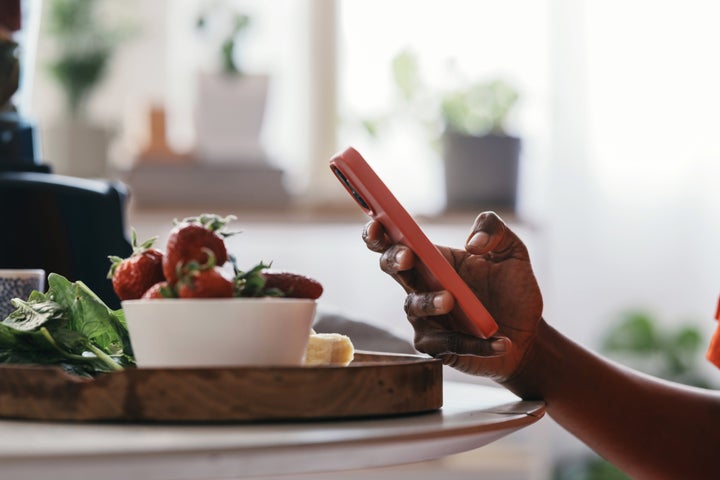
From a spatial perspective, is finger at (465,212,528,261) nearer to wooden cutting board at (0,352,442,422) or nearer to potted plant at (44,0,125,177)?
wooden cutting board at (0,352,442,422)

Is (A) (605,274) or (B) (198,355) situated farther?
(A) (605,274)

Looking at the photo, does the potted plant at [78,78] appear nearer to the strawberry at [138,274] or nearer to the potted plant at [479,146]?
the potted plant at [479,146]

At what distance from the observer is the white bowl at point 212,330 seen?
775 millimetres

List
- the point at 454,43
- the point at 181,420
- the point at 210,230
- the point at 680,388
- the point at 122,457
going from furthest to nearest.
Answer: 1. the point at 454,43
2. the point at 680,388
3. the point at 210,230
4. the point at 181,420
5. the point at 122,457

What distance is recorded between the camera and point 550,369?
1121 mm

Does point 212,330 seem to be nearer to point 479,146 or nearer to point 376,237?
point 376,237

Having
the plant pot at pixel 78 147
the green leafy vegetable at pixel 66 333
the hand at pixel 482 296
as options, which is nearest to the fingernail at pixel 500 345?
the hand at pixel 482 296

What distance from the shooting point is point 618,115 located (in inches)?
119

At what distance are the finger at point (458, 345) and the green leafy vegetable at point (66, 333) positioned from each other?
10.3 inches

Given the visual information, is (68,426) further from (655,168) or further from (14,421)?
(655,168)

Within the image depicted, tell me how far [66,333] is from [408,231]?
29cm

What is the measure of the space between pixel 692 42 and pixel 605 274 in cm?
69

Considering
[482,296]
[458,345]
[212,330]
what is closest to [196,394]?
[212,330]

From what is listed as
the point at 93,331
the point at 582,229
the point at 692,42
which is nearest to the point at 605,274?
the point at 582,229
